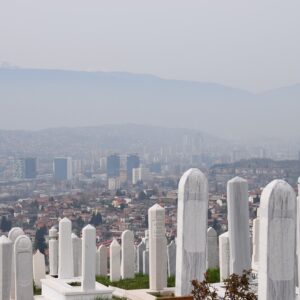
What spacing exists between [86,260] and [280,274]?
Answer: 231 inches

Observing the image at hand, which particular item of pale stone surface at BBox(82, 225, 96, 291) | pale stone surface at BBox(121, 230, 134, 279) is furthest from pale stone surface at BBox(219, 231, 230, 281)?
pale stone surface at BBox(82, 225, 96, 291)

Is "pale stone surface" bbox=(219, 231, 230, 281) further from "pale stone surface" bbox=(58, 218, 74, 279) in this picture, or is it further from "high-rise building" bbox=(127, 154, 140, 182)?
"high-rise building" bbox=(127, 154, 140, 182)

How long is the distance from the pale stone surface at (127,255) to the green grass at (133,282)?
0.86ft

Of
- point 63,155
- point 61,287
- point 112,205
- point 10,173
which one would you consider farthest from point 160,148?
point 61,287

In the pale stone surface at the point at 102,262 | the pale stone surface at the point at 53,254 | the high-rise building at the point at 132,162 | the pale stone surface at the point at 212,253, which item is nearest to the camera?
the pale stone surface at the point at 212,253

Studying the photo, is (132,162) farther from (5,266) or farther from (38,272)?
(5,266)

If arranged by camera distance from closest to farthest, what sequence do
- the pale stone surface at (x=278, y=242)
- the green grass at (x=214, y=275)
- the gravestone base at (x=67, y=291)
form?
the pale stone surface at (x=278, y=242) < the gravestone base at (x=67, y=291) < the green grass at (x=214, y=275)

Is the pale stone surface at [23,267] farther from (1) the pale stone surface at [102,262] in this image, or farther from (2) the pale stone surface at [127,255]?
(1) the pale stone surface at [102,262]

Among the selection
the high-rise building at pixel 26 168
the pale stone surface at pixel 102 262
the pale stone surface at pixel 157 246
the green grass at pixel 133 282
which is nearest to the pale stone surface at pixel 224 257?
the green grass at pixel 133 282

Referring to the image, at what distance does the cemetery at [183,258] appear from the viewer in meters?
14.3

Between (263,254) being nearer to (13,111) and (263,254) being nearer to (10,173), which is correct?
(10,173)

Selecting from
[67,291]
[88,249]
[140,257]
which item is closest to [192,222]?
[88,249]

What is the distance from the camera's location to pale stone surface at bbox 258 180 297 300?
14.2 metres

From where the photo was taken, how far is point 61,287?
813 inches
